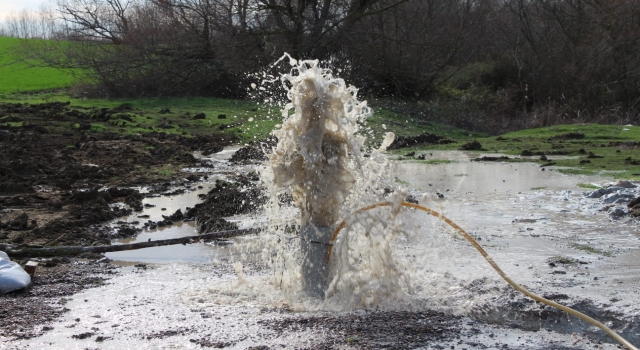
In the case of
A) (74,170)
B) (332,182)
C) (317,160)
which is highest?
(317,160)

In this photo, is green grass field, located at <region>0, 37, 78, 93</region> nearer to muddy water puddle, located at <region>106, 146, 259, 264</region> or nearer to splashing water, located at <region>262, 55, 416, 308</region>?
muddy water puddle, located at <region>106, 146, 259, 264</region>

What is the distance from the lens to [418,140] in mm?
19828

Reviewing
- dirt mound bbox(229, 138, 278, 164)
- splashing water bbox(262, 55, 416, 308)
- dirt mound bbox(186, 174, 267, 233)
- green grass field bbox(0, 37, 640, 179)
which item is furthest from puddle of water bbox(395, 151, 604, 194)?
splashing water bbox(262, 55, 416, 308)

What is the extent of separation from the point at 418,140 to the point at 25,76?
28.6 metres

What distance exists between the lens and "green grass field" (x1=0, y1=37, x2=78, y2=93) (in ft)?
118

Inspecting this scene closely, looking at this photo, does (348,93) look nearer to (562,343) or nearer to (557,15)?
(562,343)

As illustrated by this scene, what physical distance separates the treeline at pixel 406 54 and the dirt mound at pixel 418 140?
5.34 metres

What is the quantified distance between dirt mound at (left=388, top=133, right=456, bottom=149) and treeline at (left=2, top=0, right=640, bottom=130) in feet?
17.5

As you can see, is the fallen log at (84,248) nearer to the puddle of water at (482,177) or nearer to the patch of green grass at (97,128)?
the puddle of water at (482,177)

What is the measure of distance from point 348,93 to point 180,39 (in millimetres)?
22667

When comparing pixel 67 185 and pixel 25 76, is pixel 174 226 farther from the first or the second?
pixel 25 76

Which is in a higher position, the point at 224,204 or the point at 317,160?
the point at 317,160

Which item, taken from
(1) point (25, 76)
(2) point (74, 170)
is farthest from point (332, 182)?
(1) point (25, 76)

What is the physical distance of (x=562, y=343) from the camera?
5.37 meters
